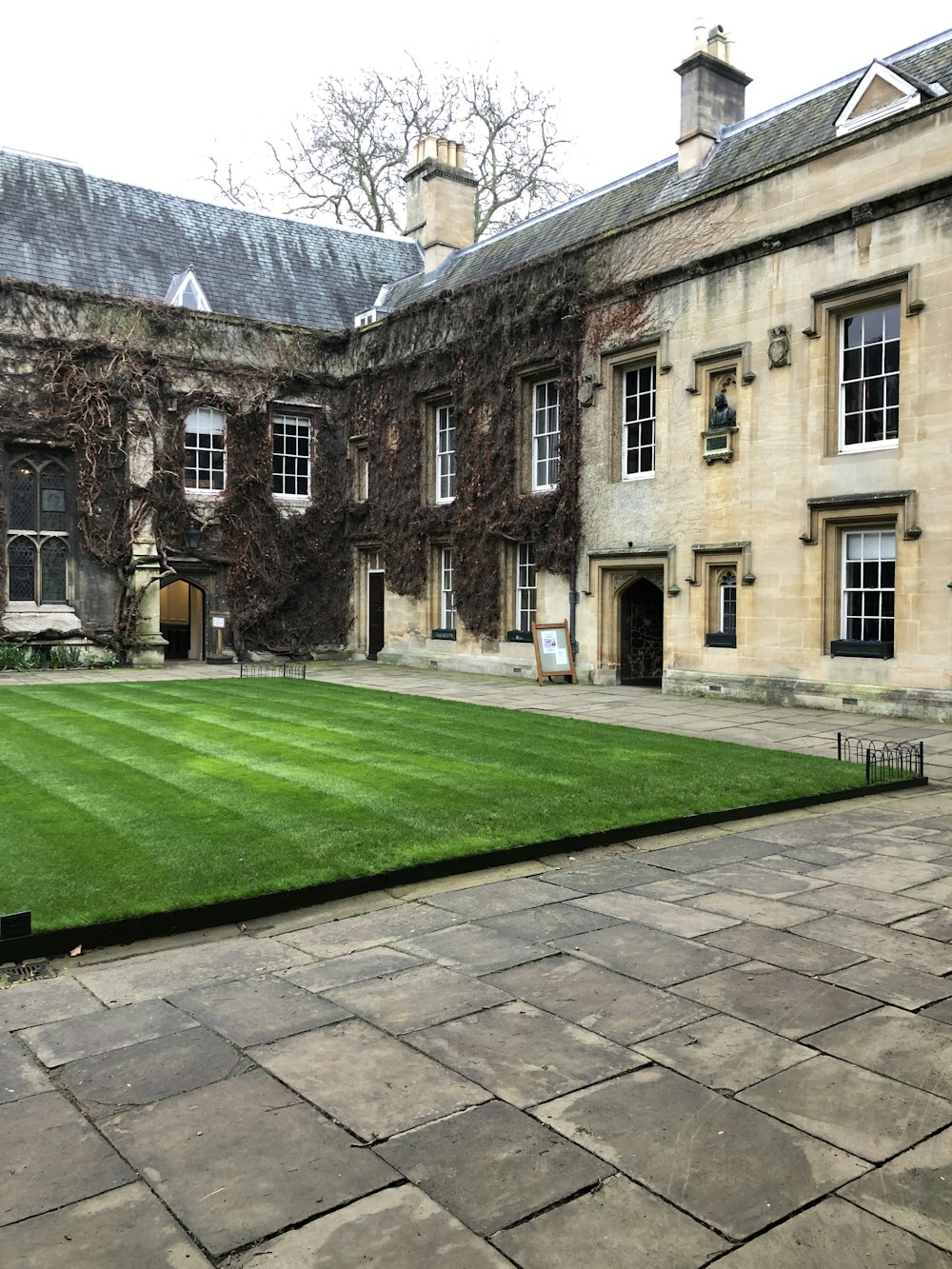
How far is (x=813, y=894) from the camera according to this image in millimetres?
5891

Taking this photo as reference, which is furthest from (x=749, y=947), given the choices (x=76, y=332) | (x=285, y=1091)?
(x=76, y=332)

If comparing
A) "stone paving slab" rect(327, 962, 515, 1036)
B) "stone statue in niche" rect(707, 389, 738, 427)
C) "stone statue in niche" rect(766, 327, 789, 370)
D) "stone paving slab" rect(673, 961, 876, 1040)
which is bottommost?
"stone paving slab" rect(327, 962, 515, 1036)

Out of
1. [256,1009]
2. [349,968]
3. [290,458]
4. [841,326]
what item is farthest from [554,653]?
[256,1009]

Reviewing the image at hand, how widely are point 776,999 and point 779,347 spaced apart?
44.1ft

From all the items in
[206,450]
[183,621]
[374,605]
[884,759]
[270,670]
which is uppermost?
[206,450]

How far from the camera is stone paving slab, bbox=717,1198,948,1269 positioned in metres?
2.61

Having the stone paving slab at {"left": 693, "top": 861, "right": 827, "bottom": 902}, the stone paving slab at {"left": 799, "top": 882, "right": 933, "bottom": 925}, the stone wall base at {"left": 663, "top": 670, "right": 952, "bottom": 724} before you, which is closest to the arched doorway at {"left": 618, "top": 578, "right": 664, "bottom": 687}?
the stone wall base at {"left": 663, "top": 670, "right": 952, "bottom": 724}

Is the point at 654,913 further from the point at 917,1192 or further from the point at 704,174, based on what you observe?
the point at 704,174

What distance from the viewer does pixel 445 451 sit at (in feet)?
76.3

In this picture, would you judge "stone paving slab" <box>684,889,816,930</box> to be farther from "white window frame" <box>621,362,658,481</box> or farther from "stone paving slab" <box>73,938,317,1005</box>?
"white window frame" <box>621,362,658,481</box>

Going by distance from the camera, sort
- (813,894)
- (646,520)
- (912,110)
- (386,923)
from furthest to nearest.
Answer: (646,520) → (912,110) → (813,894) → (386,923)

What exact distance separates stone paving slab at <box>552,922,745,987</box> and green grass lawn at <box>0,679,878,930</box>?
1.48 m

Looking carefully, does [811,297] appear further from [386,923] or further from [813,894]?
[386,923]

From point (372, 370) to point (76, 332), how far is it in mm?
6767
